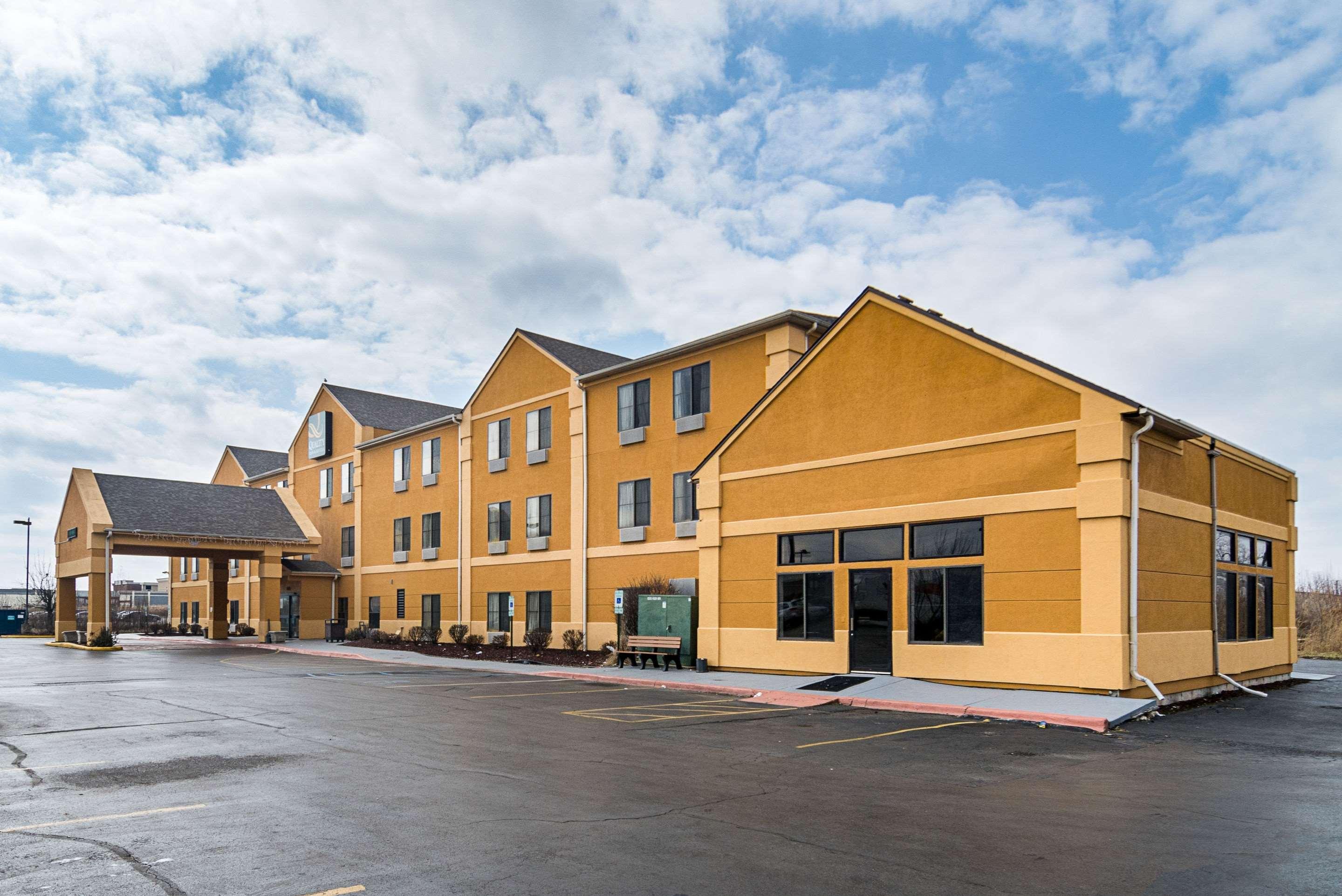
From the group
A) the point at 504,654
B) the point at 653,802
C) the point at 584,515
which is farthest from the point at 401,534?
the point at 653,802

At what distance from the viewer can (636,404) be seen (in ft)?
103

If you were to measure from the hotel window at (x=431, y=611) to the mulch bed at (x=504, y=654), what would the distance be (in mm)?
1316

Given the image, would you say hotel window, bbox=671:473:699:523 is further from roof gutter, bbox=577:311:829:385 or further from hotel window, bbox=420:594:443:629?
hotel window, bbox=420:594:443:629

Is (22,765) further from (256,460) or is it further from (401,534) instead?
(256,460)

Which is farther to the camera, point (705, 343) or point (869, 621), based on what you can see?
point (705, 343)

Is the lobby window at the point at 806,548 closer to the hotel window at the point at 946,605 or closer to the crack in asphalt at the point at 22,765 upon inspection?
the hotel window at the point at 946,605

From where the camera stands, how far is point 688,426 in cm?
2908

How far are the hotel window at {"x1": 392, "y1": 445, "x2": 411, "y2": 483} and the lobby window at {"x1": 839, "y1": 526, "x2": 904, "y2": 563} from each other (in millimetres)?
27456

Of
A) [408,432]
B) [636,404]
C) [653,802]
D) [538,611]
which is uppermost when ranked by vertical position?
[636,404]

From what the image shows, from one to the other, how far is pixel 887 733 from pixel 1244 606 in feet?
42.3

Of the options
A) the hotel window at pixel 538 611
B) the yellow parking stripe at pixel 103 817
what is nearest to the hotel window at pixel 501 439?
the hotel window at pixel 538 611

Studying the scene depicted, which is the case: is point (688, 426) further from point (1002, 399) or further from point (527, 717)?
point (527, 717)

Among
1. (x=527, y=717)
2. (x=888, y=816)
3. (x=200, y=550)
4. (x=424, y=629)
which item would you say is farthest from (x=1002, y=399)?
(x=200, y=550)

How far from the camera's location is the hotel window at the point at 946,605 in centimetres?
1877
